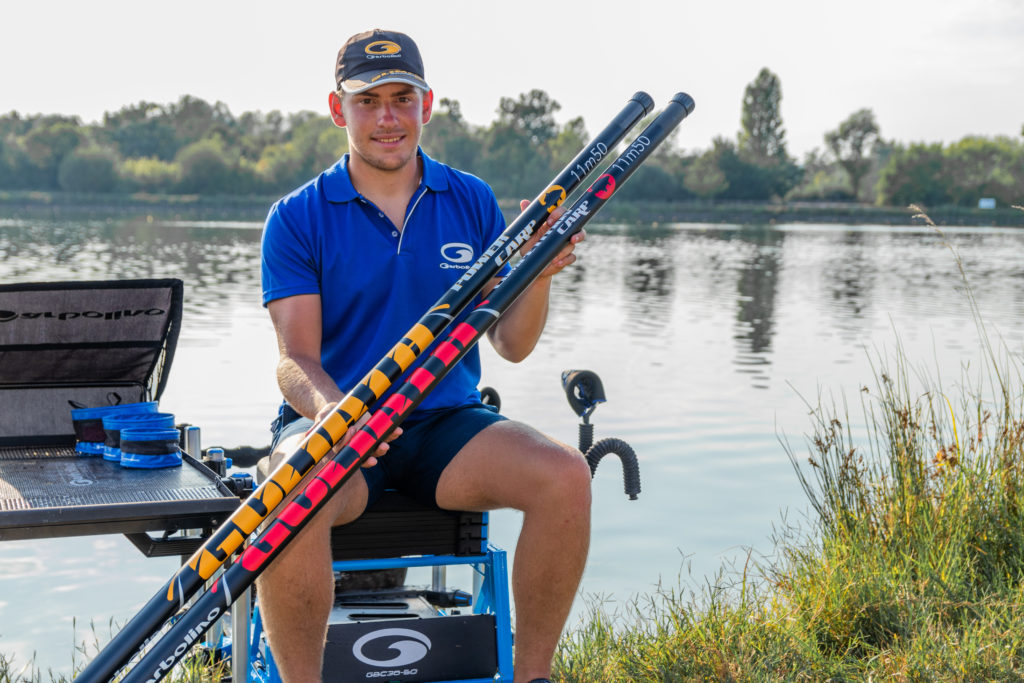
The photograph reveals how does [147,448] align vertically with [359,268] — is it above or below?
below

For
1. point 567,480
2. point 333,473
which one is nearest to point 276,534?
point 333,473

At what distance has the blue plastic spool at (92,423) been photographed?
2.87 m

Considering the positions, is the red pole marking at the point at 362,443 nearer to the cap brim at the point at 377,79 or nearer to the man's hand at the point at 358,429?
the man's hand at the point at 358,429

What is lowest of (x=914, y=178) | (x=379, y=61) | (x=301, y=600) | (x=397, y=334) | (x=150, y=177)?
(x=301, y=600)

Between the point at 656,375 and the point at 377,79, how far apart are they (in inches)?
304

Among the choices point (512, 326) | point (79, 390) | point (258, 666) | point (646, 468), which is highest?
point (512, 326)

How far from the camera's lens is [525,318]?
2.76 m

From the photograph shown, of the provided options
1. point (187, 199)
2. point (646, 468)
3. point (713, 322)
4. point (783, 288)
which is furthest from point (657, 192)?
point (646, 468)

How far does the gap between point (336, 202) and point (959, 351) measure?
10.2 metres

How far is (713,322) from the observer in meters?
14.5

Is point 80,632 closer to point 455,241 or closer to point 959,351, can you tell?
point 455,241

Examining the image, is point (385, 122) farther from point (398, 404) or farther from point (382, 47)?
point (398, 404)

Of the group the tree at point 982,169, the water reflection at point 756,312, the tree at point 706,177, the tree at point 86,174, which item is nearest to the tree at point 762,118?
the tree at point 706,177

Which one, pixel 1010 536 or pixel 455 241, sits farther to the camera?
pixel 1010 536
